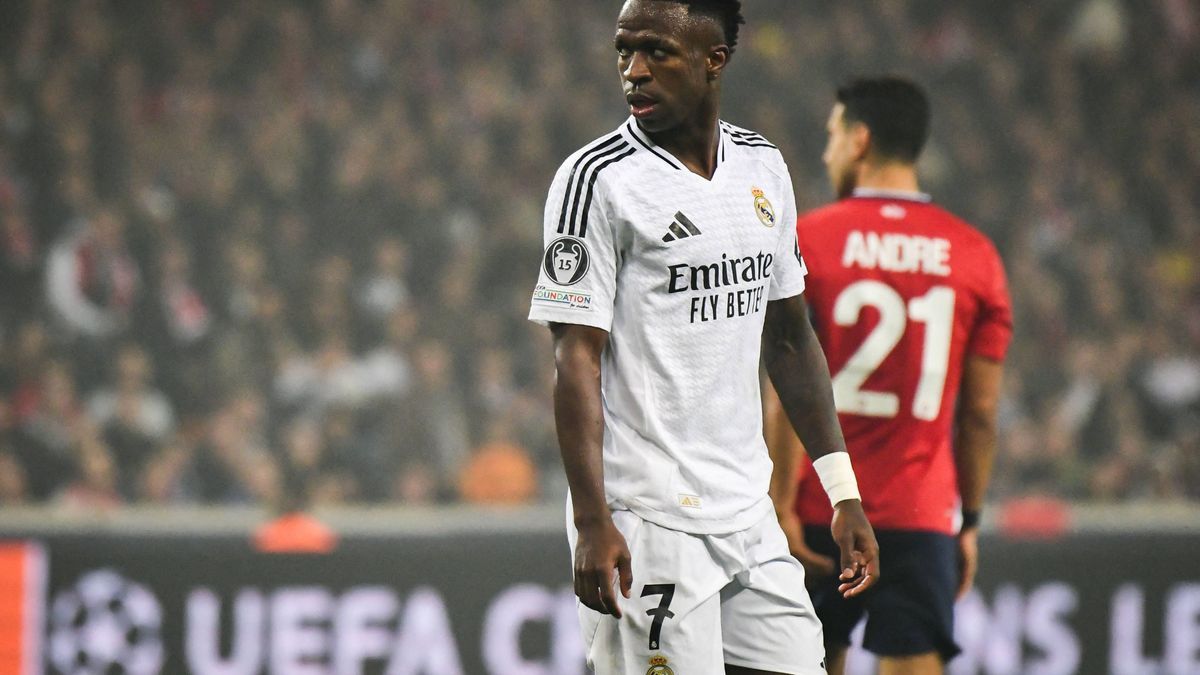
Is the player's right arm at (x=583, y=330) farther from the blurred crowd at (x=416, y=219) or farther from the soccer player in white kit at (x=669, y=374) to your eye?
the blurred crowd at (x=416, y=219)

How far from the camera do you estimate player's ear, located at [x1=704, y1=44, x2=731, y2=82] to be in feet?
9.11

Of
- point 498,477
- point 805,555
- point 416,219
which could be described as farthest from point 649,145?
point 416,219

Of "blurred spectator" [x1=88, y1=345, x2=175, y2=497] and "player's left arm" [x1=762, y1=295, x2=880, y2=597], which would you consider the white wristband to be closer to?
"player's left arm" [x1=762, y1=295, x2=880, y2=597]

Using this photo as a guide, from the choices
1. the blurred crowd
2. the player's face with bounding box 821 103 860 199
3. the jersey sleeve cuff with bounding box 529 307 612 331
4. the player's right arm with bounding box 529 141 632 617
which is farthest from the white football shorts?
the blurred crowd

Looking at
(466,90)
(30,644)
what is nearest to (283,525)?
(30,644)

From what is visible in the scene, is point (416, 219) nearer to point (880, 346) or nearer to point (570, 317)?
point (880, 346)

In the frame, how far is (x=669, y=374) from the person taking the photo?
108 inches

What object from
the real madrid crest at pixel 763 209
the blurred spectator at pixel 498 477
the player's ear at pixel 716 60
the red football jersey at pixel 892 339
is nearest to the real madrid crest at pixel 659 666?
the real madrid crest at pixel 763 209

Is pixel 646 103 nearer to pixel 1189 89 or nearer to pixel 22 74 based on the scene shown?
pixel 22 74

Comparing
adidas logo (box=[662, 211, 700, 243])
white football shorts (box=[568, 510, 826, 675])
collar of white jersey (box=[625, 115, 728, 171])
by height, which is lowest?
white football shorts (box=[568, 510, 826, 675])

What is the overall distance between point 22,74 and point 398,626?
22.3 ft

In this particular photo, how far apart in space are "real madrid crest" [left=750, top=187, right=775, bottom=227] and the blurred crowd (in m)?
5.97

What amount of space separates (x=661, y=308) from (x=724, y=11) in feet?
1.91

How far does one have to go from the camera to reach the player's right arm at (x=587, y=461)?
8.43 ft
